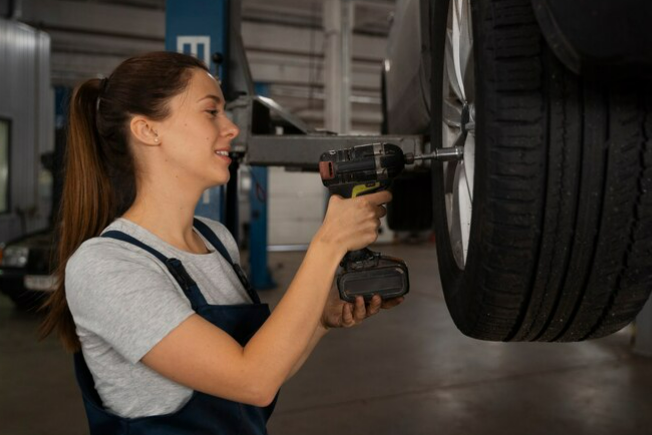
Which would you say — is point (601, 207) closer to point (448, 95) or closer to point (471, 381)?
point (448, 95)

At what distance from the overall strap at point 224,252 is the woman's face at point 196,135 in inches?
8.4

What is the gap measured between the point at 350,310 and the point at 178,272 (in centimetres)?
37

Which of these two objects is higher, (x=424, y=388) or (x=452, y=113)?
(x=452, y=113)

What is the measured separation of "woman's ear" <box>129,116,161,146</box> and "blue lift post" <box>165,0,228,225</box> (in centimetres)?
91

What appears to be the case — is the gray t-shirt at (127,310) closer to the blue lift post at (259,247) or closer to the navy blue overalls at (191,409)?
the navy blue overalls at (191,409)

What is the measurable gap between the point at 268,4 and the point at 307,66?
1.53 metres

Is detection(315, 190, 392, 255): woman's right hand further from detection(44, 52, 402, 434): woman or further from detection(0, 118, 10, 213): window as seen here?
detection(0, 118, 10, 213): window

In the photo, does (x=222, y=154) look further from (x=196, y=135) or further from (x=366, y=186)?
(x=366, y=186)

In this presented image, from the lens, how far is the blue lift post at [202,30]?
1.97 m

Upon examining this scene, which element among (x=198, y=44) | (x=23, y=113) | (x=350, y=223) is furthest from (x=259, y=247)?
(x=350, y=223)

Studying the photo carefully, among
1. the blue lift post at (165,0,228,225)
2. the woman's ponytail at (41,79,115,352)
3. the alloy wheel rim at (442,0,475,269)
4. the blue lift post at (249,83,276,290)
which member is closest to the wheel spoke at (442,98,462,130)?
the alloy wheel rim at (442,0,475,269)

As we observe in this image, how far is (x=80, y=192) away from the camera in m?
1.11

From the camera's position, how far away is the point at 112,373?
3.25ft

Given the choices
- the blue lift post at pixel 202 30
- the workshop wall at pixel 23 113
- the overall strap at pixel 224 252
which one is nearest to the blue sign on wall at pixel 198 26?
the blue lift post at pixel 202 30
